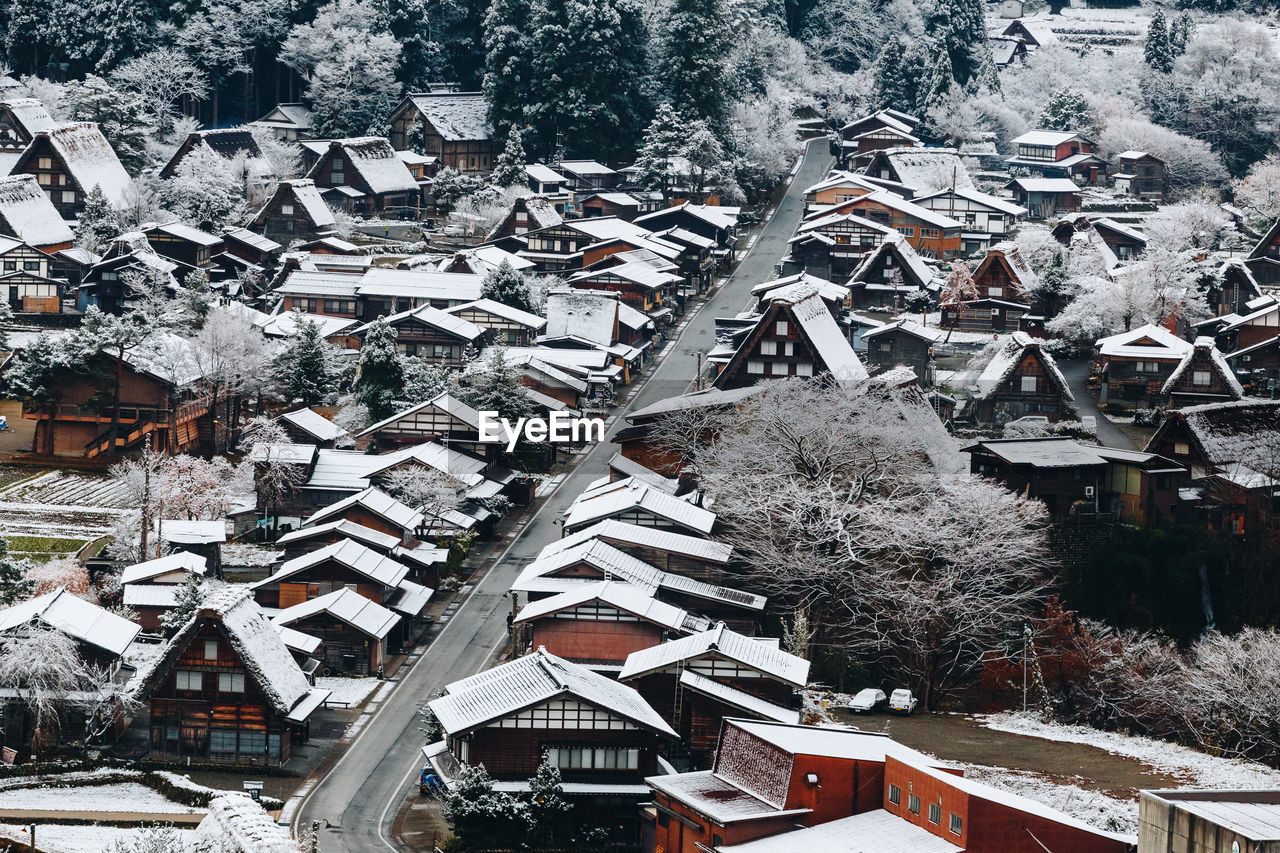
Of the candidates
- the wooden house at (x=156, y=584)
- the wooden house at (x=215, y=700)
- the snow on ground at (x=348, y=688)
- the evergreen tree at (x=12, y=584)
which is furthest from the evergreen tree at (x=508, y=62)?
the wooden house at (x=215, y=700)

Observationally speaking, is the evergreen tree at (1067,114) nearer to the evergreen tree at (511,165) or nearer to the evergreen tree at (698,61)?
the evergreen tree at (698,61)

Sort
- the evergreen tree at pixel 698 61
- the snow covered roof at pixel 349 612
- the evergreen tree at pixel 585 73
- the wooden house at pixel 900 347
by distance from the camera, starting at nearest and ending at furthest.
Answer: the snow covered roof at pixel 349 612
the wooden house at pixel 900 347
the evergreen tree at pixel 698 61
the evergreen tree at pixel 585 73

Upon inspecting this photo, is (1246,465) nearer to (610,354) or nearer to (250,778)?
(610,354)

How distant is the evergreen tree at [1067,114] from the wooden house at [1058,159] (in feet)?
6.81

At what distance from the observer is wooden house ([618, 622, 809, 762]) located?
36.1 metres

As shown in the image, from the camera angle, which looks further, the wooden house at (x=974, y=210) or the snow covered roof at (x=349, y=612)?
the wooden house at (x=974, y=210)

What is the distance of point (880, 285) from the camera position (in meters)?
69.4

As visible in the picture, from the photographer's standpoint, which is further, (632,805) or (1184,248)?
(1184,248)

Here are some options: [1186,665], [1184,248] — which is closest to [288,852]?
[1186,665]

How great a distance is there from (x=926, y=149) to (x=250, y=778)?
5767cm

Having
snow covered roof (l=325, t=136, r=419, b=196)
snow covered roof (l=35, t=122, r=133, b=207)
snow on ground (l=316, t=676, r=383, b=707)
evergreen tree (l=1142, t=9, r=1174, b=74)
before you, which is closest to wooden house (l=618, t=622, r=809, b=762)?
snow on ground (l=316, t=676, r=383, b=707)

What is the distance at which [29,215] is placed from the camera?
230ft

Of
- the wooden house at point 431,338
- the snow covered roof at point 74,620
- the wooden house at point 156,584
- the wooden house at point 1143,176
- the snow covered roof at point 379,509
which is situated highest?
the wooden house at point 1143,176

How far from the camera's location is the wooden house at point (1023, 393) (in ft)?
183
